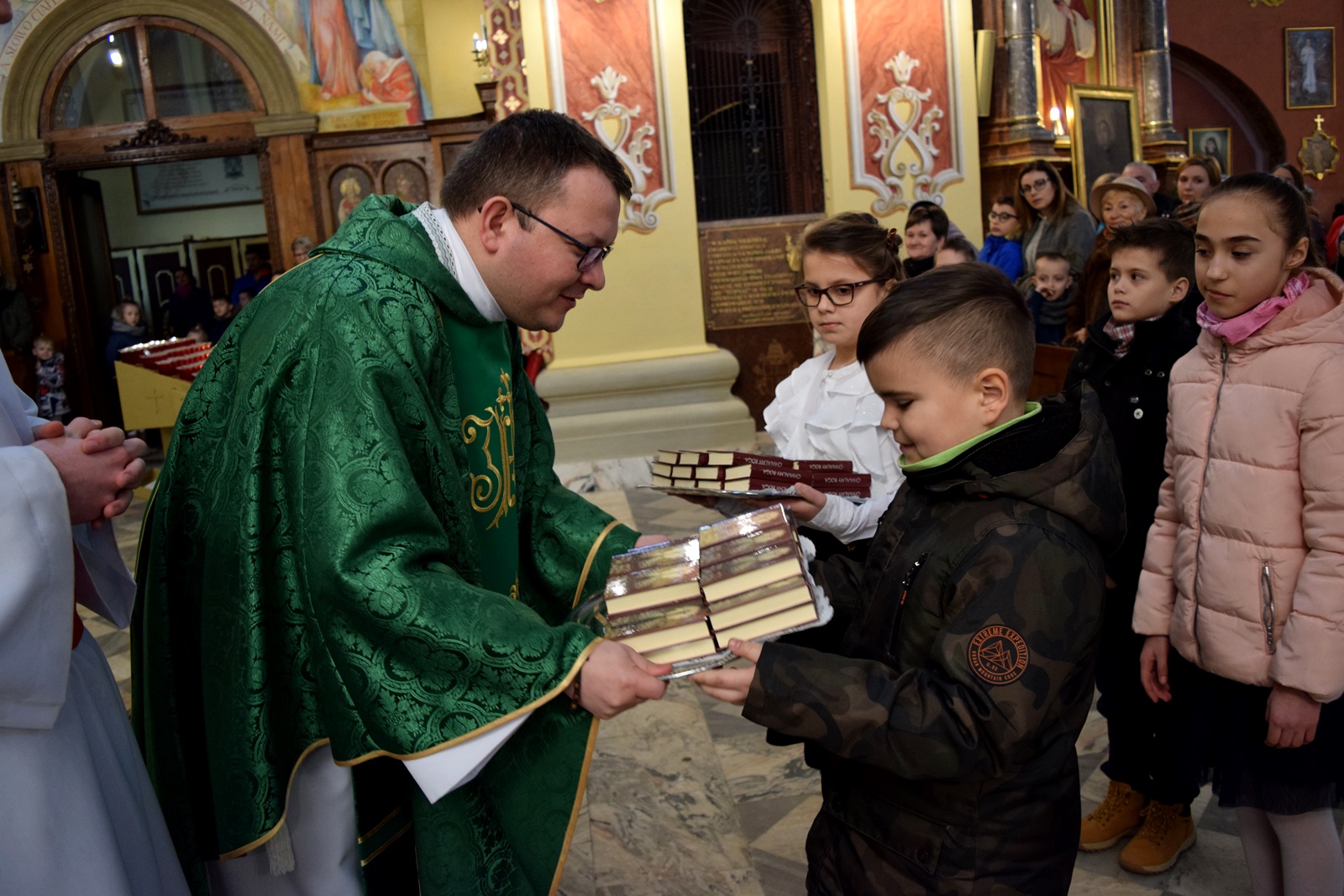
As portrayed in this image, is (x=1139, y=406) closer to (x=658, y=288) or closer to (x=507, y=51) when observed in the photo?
(x=658, y=288)

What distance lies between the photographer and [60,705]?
4.86 ft

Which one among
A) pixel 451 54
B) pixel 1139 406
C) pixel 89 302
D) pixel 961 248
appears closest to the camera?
pixel 1139 406

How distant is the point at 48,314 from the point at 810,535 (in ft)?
38.9

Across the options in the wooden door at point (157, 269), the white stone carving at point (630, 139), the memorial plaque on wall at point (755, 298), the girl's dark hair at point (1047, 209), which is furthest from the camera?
the wooden door at point (157, 269)

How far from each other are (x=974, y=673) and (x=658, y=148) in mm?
7048

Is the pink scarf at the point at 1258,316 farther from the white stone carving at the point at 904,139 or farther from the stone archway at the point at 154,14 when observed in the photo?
the stone archway at the point at 154,14

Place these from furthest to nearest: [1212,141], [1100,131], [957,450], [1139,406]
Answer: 1. [1212,141]
2. [1100,131]
3. [1139,406]
4. [957,450]

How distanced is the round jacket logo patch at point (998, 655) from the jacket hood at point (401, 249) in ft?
3.44

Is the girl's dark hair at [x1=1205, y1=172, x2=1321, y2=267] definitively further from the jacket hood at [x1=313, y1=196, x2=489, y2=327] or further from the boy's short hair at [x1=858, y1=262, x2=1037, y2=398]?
the jacket hood at [x1=313, y1=196, x2=489, y2=327]

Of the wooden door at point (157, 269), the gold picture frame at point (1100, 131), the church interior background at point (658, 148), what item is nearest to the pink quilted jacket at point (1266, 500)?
the church interior background at point (658, 148)

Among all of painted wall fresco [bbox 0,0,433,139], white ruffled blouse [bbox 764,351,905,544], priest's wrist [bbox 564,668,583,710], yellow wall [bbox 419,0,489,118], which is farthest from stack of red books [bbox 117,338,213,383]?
priest's wrist [bbox 564,668,583,710]

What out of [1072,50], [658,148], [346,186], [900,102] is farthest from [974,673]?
[1072,50]

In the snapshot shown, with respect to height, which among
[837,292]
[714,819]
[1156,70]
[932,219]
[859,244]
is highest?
[1156,70]

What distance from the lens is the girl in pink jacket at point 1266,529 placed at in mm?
1982
